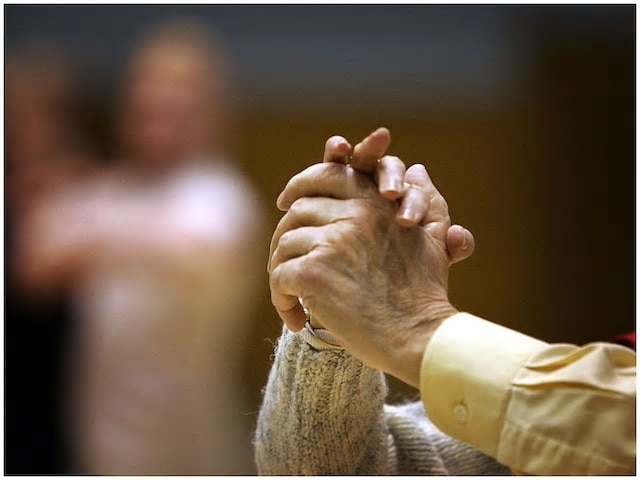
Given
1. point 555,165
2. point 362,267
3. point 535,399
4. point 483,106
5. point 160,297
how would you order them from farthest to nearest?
point 555,165, point 483,106, point 160,297, point 362,267, point 535,399

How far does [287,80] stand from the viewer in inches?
121

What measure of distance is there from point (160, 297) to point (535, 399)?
1.28 meters

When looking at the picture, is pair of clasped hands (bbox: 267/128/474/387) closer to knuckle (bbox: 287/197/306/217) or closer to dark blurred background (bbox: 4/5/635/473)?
knuckle (bbox: 287/197/306/217)

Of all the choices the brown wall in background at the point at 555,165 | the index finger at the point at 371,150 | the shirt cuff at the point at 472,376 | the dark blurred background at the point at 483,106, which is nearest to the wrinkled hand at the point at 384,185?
the index finger at the point at 371,150

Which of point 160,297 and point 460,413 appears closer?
point 460,413

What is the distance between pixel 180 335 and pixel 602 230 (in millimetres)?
1969

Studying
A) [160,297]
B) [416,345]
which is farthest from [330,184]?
[160,297]

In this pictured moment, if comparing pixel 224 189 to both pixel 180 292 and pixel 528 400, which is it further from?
pixel 528 400

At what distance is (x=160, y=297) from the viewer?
2.03m

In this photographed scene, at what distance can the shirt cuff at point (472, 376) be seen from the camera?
87cm

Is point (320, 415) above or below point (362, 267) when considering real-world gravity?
below

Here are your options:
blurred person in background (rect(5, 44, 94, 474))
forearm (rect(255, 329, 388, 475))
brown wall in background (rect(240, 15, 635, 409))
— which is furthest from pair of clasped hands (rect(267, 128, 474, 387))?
brown wall in background (rect(240, 15, 635, 409))

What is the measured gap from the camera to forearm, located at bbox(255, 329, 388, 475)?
1.21 m

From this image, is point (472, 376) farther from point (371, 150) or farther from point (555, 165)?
point (555, 165)
